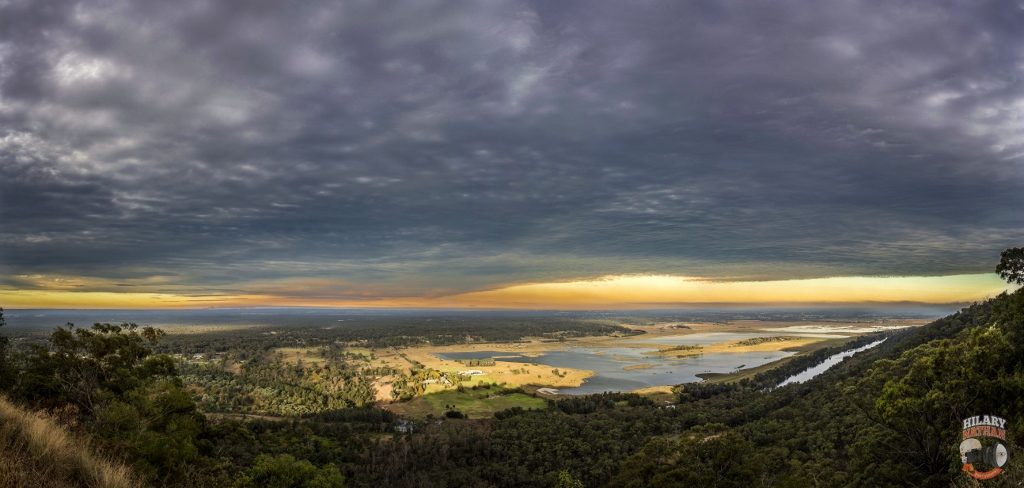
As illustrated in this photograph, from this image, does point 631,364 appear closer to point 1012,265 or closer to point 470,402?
point 470,402

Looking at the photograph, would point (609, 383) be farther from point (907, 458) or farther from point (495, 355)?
point (907, 458)

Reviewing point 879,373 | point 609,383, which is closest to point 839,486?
point 879,373

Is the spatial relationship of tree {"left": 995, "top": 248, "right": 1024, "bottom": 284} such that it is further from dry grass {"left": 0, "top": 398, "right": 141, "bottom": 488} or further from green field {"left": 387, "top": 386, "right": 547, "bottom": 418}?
green field {"left": 387, "top": 386, "right": 547, "bottom": 418}

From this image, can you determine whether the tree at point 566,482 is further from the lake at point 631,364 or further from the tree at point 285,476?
the lake at point 631,364

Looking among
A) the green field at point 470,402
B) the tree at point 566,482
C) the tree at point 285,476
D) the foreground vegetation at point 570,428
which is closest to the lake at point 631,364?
the green field at point 470,402

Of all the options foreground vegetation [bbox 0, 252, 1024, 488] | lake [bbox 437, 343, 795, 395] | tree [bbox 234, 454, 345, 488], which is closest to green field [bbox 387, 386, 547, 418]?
foreground vegetation [bbox 0, 252, 1024, 488]

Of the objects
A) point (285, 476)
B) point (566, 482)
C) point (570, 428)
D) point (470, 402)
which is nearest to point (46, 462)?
point (285, 476)
